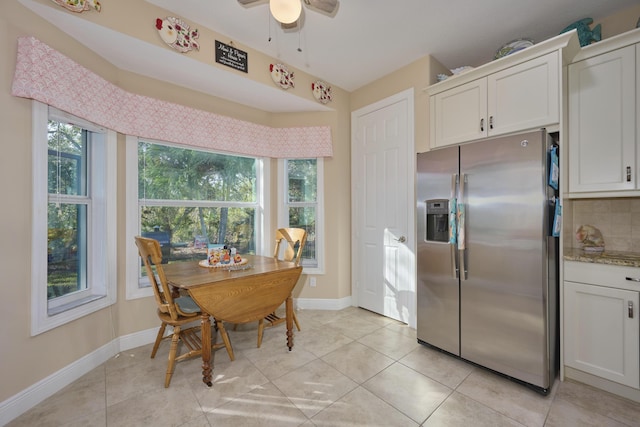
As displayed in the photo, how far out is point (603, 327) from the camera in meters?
1.67

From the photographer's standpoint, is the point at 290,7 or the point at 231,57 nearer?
the point at 290,7

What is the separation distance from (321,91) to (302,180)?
1.03m

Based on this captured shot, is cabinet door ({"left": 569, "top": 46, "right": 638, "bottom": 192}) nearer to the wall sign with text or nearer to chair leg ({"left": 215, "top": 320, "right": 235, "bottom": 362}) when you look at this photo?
the wall sign with text

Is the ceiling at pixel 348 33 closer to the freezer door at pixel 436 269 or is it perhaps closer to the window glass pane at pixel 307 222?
the freezer door at pixel 436 269

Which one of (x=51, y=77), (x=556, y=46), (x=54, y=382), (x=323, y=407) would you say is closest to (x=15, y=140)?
(x=51, y=77)

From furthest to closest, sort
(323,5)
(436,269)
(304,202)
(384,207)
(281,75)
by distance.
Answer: (304,202), (384,207), (281,75), (436,269), (323,5)

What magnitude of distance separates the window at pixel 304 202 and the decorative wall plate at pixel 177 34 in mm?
1464

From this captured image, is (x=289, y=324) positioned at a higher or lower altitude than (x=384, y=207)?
lower

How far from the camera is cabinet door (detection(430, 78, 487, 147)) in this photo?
7.01 ft

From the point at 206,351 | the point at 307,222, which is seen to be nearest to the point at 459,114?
the point at 307,222

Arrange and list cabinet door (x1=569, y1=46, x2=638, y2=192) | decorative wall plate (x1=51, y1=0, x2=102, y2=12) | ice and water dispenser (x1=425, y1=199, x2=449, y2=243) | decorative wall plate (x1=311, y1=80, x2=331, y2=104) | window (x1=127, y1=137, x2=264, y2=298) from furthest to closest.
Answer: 1. decorative wall plate (x1=311, y1=80, x2=331, y2=104)
2. window (x1=127, y1=137, x2=264, y2=298)
3. ice and water dispenser (x1=425, y1=199, x2=449, y2=243)
4. cabinet door (x1=569, y1=46, x2=638, y2=192)
5. decorative wall plate (x1=51, y1=0, x2=102, y2=12)

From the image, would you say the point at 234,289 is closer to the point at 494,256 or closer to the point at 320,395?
the point at 320,395

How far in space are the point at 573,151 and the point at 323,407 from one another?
2.39 metres

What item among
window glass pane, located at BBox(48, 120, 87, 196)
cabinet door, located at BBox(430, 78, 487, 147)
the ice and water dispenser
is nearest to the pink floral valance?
window glass pane, located at BBox(48, 120, 87, 196)
